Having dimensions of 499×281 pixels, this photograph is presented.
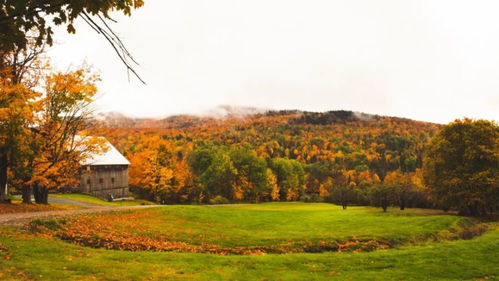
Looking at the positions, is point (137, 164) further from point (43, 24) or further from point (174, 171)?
point (43, 24)

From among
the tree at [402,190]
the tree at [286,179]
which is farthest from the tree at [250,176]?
the tree at [402,190]

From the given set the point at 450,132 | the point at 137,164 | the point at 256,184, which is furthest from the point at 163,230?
the point at 256,184

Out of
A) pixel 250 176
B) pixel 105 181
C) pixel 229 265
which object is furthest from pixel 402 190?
pixel 105 181

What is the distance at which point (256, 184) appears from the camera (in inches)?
3664

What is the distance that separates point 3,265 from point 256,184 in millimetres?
81665

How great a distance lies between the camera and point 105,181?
63.4 metres

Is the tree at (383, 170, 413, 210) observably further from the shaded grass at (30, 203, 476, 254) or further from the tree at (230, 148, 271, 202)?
the tree at (230, 148, 271, 202)

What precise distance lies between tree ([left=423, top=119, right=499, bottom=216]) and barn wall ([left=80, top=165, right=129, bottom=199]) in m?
51.2

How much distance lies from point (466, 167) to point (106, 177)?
183ft

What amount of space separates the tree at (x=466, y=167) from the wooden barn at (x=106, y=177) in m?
49.7

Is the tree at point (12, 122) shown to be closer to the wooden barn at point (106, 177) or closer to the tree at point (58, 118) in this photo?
the tree at point (58, 118)

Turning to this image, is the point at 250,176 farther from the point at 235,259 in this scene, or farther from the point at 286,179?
the point at 235,259

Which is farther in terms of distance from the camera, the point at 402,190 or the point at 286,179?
the point at 286,179

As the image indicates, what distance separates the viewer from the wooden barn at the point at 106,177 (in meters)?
60.8
